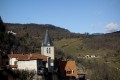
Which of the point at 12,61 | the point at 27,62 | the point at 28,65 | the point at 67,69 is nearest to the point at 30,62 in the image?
the point at 27,62

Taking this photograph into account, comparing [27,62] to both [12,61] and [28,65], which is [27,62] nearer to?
[28,65]

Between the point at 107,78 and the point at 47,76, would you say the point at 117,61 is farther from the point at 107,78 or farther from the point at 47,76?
the point at 47,76

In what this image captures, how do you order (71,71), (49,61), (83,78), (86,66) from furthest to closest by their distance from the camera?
(86,66), (83,78), (71,71), (49,61)

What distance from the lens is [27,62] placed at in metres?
73.5

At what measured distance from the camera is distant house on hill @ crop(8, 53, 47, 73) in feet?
239

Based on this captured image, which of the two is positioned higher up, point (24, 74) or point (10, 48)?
point (10, 48)

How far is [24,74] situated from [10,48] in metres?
39.8

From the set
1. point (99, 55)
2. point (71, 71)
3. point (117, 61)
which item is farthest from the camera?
point (99, 55)

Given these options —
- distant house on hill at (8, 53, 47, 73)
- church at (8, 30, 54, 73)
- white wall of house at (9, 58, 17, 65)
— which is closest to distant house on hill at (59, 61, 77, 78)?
church at (8, 30, 54, 73)

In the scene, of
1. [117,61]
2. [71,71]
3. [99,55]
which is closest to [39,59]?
[71,71]

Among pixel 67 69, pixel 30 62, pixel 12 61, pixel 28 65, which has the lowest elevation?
pixel 67 69

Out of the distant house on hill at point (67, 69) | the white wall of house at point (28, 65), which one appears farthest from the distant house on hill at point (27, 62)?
the distant house on hill at point (67, 69)

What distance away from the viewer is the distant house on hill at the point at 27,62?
239 ft

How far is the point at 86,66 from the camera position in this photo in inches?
5266
